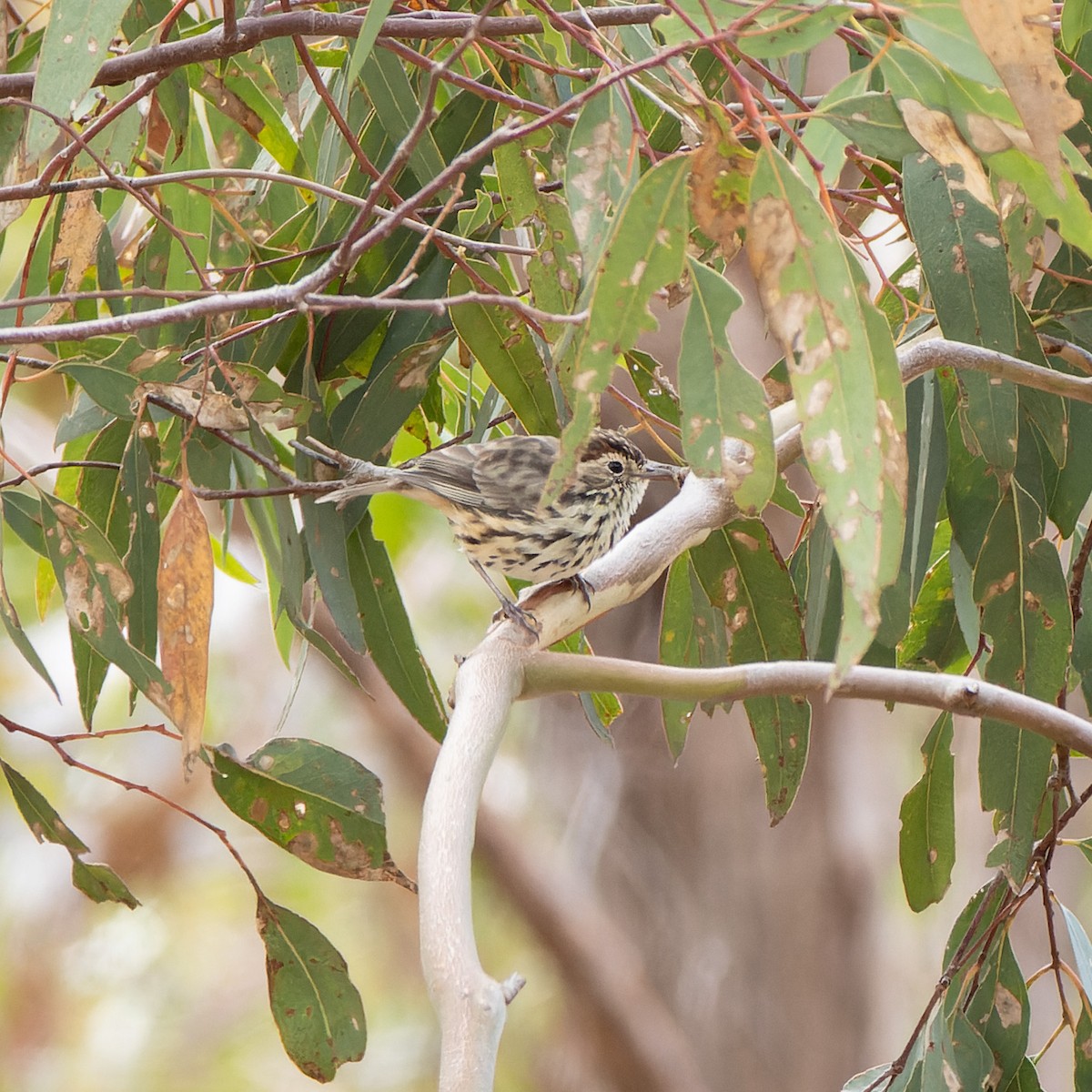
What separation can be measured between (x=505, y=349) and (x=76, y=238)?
54 cm

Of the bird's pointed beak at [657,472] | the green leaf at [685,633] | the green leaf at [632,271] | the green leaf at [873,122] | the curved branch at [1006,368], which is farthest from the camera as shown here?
the bird's pointed beak at [657,472]

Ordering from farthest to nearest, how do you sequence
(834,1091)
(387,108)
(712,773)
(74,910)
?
(74,910)
(712,773)
(834,1091)
(387,108)

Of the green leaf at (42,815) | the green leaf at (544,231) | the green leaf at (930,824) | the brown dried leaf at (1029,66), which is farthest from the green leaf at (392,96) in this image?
the green leaf at (930,824)

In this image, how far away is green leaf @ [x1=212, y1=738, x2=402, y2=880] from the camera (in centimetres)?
173

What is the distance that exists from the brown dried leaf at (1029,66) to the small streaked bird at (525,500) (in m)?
1.14

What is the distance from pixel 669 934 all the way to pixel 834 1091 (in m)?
0.71

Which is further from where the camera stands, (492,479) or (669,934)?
(669,934)

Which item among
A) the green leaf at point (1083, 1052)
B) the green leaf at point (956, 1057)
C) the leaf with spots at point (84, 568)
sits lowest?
the green leaf at point (1083, 1052)

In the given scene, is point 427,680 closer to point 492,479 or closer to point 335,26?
point 492,479

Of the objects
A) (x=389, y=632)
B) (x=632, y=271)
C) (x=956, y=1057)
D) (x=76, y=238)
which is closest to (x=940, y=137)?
(x=632, y=271)

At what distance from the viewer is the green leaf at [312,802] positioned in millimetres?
1730

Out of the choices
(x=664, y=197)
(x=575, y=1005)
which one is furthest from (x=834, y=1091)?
(x=664, y=197)

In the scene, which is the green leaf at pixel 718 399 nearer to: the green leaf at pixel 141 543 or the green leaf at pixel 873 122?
the green leaf at pixel 873 122

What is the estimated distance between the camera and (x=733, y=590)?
6.20 ft
